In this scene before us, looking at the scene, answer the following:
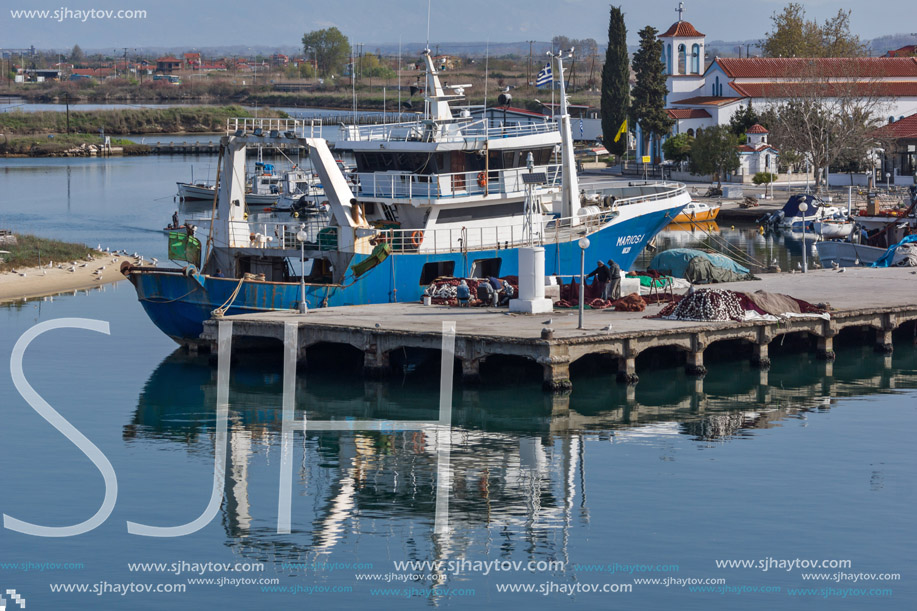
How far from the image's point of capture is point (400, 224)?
41469 millimetres

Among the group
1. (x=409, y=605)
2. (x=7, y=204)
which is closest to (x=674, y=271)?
(x=409, y=605)

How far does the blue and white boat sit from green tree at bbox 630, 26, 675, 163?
5327 cm

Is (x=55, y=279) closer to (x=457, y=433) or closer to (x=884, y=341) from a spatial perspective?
(x=457, y=433)

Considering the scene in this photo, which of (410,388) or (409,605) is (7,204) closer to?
(410,388)

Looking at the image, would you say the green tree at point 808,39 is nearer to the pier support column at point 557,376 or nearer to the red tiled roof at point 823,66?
the red tiled roof at point 823,66

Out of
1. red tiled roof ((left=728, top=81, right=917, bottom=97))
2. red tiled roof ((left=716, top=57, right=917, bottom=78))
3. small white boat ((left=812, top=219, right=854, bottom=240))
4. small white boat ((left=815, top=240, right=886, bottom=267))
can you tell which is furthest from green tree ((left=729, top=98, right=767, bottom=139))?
small white boat ((left=815, top=240, right=886, bottom=267))

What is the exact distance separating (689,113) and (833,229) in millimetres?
34982

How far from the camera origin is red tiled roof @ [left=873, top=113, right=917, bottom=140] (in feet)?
281

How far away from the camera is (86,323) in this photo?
1773 inches

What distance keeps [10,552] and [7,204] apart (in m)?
67.7

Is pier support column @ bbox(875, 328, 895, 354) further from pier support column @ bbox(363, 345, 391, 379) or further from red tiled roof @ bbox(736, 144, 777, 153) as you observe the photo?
red tiled roof @ bbox(736, 144, 777, 153)

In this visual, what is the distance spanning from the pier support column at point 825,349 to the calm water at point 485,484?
32 cm

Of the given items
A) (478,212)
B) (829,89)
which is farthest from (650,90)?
(478,212)

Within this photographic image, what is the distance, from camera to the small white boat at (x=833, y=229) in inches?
2667
